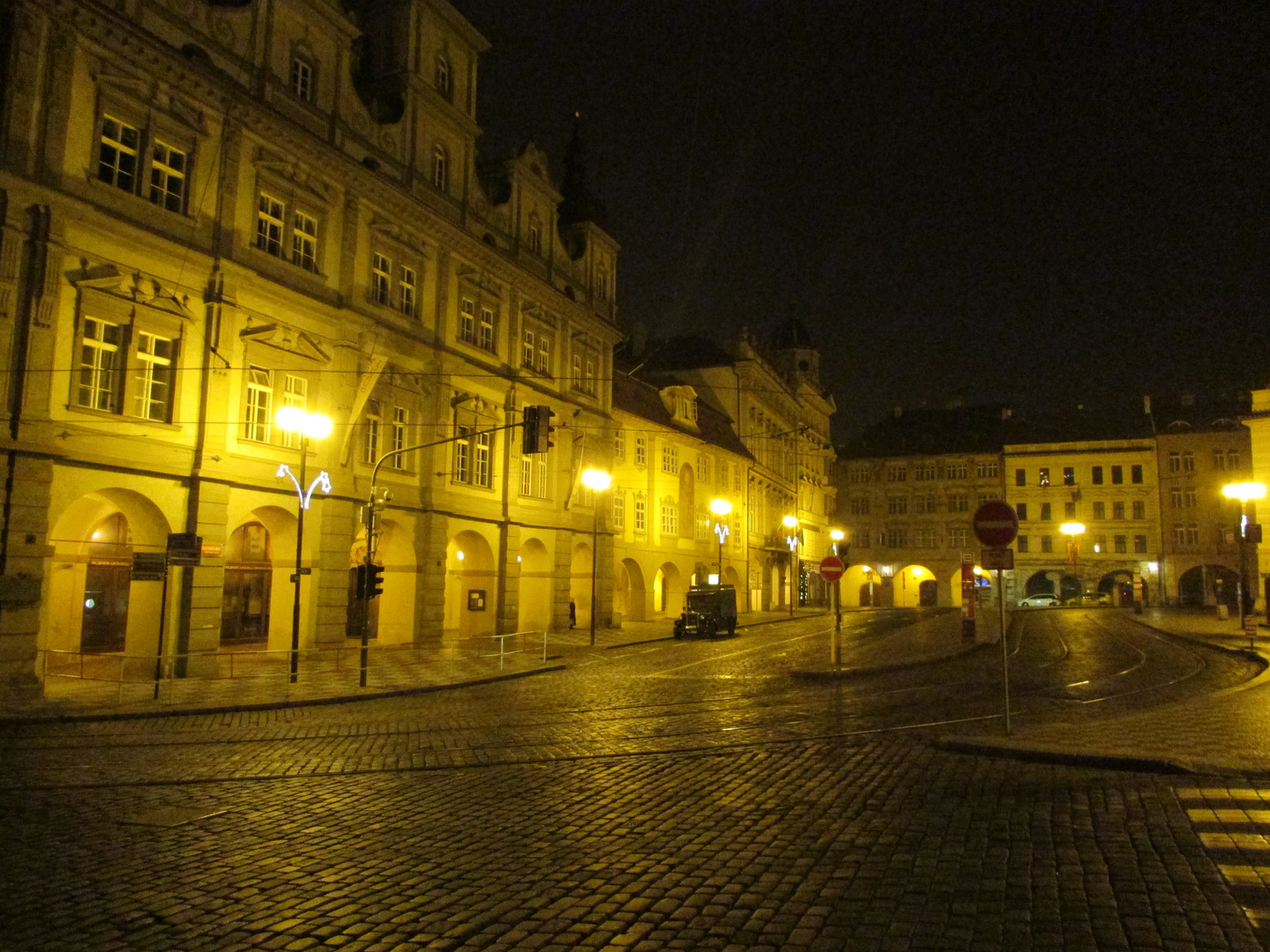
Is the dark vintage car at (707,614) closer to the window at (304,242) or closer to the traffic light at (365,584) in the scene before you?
the traffic light at (365,584)

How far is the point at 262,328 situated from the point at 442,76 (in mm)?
13886

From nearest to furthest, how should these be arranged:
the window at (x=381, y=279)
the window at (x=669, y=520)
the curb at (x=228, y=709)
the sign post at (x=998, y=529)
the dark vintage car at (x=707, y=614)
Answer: the sign post at (x=998, y=529) → the curb at (x=228, y=709) → the window at (x=381, y=279) → the dark vintage car at (x=707, y=614) → the window at (x=669, y=520)

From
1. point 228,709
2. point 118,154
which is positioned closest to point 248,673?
point 228,709

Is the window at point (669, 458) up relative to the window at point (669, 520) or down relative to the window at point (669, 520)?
up

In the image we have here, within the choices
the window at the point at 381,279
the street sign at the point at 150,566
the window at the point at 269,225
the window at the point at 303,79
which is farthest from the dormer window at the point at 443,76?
the street sign at the point at 150,566

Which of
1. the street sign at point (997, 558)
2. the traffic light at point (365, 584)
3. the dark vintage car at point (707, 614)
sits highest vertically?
the street sign at point (997, 558)

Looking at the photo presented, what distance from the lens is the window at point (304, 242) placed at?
25.7 meters

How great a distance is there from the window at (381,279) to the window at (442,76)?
7.28 meters

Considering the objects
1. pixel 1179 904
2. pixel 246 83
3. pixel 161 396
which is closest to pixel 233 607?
pixel 161 396

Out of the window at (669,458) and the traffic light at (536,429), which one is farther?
the window at (669,458)

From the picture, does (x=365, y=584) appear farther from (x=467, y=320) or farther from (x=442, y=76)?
(x=442, y=76)

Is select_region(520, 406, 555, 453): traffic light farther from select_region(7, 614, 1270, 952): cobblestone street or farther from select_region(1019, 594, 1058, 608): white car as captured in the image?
select_region(1019, 594, 1058, 608): white car

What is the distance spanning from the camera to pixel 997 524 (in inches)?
464

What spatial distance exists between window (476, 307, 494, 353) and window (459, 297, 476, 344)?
38cm
